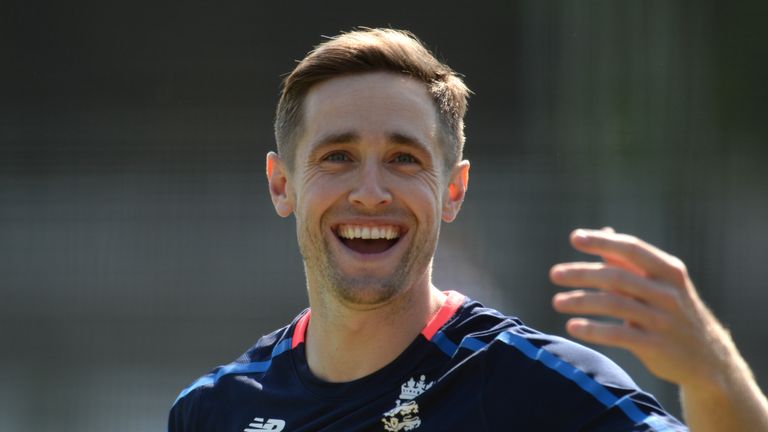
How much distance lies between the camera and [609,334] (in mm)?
1341

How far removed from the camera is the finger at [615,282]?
4.35 feet

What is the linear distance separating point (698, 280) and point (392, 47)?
2.82 metres

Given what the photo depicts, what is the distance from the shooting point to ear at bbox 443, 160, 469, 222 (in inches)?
96.1

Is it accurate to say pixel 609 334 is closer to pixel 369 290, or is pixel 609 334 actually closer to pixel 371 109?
pixel 369 290

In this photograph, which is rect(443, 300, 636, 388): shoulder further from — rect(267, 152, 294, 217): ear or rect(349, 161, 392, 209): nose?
rect(267, 152, 294, 217): ear

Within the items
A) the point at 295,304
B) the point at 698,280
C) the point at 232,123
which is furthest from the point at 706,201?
the point at 232,123

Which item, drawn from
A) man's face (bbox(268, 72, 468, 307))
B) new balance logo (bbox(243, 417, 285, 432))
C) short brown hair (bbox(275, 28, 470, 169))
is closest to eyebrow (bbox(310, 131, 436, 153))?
man's face (bbox(268, 72, 468, 307))

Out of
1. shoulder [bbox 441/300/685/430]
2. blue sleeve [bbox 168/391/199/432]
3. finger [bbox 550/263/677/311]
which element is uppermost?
finger [bbox 550/263/677/311]

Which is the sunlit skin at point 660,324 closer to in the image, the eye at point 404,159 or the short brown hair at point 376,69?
the eye at point 404,159

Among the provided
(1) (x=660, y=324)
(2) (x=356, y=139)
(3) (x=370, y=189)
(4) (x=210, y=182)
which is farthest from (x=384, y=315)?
(4) (x=210, y=182)

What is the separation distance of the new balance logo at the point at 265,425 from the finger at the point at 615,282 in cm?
111

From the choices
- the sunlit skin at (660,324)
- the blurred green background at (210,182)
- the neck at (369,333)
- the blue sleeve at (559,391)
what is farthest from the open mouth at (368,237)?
the blurred green background at (210,182)

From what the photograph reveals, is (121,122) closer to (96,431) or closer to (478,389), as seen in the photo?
(96,431)

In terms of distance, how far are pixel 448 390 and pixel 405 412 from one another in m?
0.10
